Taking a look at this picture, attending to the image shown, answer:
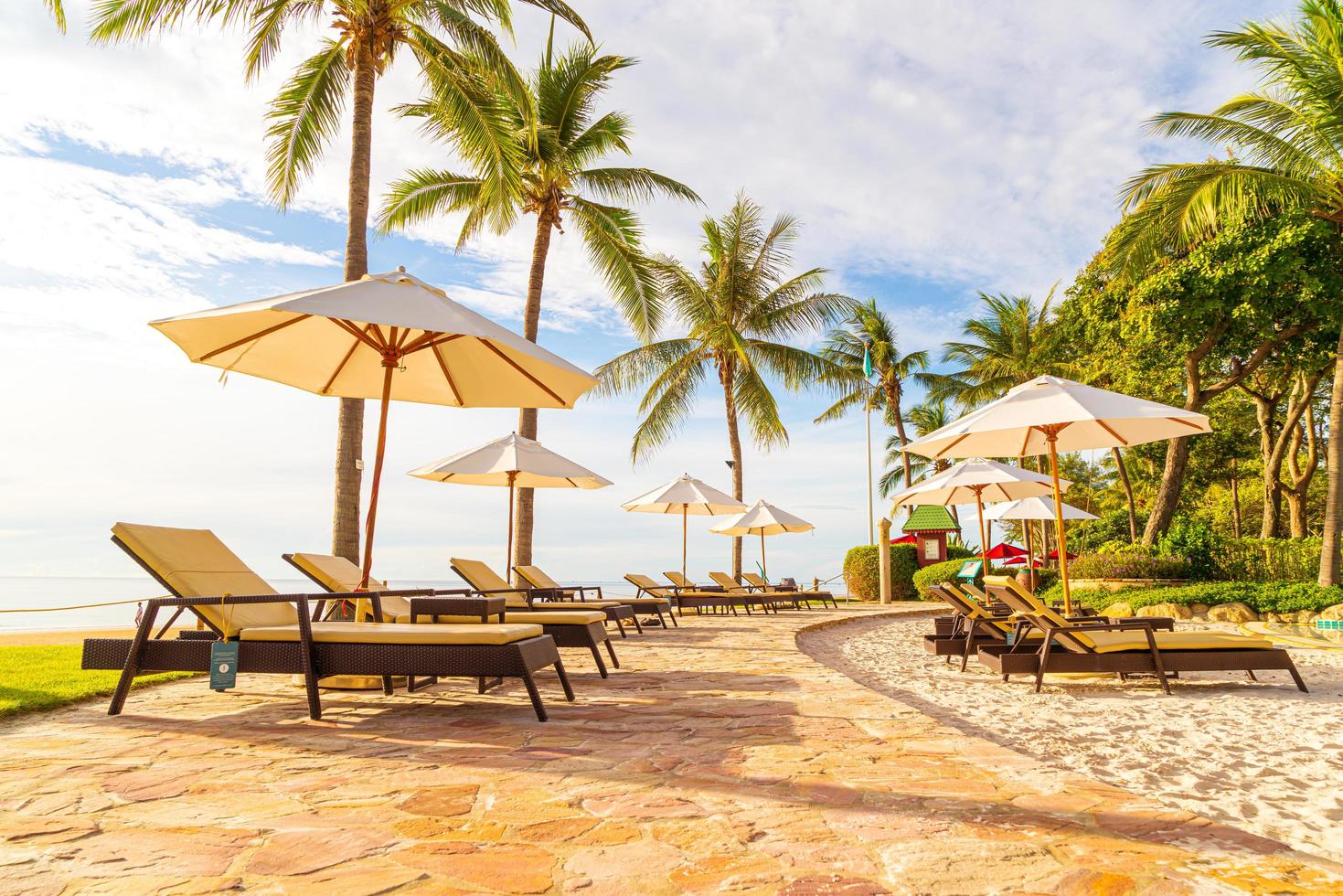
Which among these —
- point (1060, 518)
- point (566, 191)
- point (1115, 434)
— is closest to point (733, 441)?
point (566, 191)

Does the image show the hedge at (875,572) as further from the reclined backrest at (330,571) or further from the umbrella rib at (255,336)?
the umbrella rib at (255,336)

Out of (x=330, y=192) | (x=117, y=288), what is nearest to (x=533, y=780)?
(x=117, y=288)

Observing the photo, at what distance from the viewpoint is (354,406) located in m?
8.31

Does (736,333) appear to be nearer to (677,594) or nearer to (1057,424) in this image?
(677,594)

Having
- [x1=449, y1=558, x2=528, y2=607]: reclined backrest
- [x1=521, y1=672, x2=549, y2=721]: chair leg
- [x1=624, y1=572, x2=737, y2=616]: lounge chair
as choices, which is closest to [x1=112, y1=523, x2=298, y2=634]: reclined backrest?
[x1=521, y1=672, x2=549, y2=721]: chair leg

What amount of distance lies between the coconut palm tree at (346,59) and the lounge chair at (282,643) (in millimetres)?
4272

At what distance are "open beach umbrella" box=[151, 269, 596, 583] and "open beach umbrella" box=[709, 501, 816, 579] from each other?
1069cm

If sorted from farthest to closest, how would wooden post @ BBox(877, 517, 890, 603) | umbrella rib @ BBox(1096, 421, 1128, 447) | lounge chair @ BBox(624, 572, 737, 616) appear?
wooden post @ BBox(877, 517, 890, 603) < lounge chair @ BBox(624, 572, 737, 616) < umbrella rib @ BBox(1096, 421, 1128, 447)

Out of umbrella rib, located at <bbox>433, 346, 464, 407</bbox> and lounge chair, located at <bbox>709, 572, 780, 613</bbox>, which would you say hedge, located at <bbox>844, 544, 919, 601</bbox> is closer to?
lounge chair, located at <bbox>709, 572, 780, 613</bbox>

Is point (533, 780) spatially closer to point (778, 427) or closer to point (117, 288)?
point (117, 288)

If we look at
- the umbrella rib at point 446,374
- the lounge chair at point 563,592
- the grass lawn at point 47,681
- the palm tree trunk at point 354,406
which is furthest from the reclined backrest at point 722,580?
the grass lawn at point 47,681

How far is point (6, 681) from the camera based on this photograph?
4.89 meters

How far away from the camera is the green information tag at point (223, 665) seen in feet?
11.9

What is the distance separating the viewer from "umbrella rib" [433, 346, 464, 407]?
18.5ft
